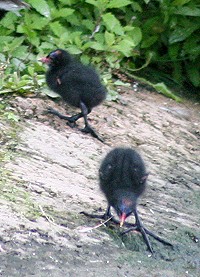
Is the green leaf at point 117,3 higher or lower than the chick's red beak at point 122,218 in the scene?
higher

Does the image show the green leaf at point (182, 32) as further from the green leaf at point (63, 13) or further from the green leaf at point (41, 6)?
the green leaf at point (41, 6)

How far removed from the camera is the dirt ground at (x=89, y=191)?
16.3 feet

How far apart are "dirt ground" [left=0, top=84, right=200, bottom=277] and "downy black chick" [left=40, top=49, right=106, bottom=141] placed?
185mm

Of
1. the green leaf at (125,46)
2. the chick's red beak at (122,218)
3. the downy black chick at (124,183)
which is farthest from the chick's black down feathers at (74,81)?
the chick's red beak at (122,218)

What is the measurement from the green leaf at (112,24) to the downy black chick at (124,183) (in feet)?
9.09

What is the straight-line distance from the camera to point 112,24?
26.8ft

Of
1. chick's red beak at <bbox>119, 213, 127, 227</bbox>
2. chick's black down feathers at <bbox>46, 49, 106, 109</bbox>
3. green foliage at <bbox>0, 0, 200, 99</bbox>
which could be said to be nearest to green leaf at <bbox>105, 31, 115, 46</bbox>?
green foliage at <bbox>0, 0, 200, 99</bbox>

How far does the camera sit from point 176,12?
8.73 metres

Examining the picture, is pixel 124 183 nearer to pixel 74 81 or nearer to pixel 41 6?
pixel 74 81

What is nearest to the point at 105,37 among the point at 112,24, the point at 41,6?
the point at 112,24

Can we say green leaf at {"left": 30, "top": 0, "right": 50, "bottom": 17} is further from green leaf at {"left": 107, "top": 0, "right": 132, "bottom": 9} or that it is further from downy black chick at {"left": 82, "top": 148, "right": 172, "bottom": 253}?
downy black chick at {"left": 82, "top": 148, "right": 172, "bottom": 253}

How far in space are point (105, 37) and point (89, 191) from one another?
96.5 inches

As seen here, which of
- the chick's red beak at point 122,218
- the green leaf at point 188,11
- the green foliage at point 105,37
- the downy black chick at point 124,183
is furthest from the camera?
the green leaf at point 188,11

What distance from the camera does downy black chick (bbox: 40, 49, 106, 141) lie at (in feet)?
23.8
